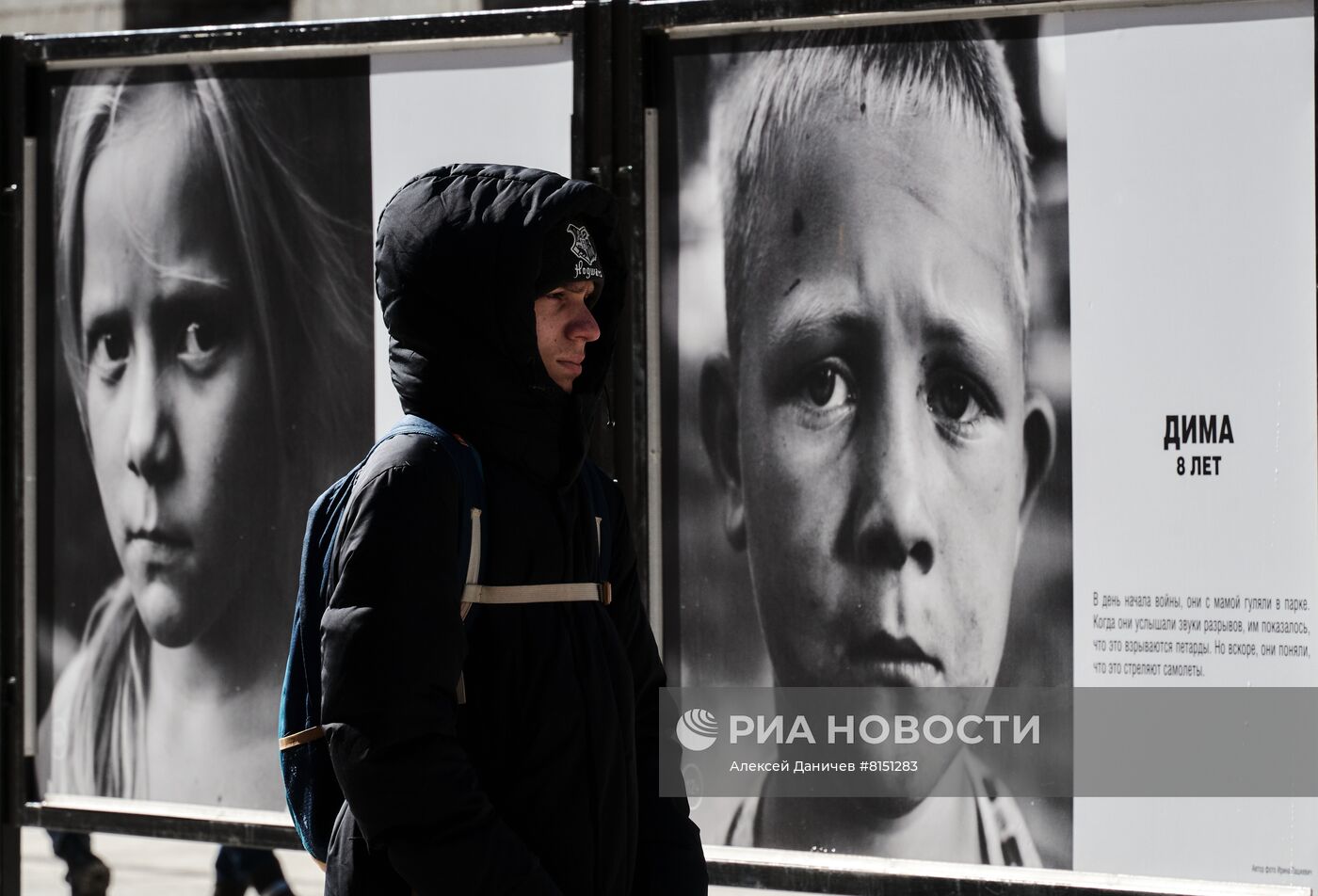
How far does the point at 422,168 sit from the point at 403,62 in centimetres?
27

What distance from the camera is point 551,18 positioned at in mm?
4062

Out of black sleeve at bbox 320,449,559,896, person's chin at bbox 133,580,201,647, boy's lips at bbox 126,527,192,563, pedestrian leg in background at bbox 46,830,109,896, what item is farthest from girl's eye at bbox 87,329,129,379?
black sleeve at bbox 320,449,559,896

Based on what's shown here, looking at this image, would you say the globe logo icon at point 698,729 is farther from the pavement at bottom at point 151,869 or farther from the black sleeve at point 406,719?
the black sleeve at point 406,719

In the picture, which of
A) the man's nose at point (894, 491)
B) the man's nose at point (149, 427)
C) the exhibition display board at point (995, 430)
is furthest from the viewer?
the man's nose at point (149, 427)

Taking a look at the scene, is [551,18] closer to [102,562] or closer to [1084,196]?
[1084,196]

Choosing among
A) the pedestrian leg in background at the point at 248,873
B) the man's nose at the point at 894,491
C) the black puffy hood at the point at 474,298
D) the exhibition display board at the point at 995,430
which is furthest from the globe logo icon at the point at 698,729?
the black puffy hood at the point at 474,298

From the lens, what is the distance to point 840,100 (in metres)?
3.90

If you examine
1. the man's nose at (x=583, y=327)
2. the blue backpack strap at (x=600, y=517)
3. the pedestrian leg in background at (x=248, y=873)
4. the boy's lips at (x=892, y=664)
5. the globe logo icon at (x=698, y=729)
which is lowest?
the pedestrian leg in background at (x=248, y=873)

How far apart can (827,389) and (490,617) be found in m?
1.82

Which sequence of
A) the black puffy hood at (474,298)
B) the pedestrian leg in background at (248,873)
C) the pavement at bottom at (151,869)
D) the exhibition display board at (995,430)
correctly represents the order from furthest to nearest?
the pavement at bottom at (151,869), the pedestrian leg in background at (248,873), the exhibition display board at (995,430), the black puffy hood at (474,298)

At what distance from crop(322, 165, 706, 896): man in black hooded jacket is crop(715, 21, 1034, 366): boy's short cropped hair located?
146cm

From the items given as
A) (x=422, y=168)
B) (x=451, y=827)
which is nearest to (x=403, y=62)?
(x=422, y=168)

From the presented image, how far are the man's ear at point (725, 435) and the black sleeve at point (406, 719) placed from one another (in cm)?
194

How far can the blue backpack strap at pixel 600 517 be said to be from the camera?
2.52 meters
